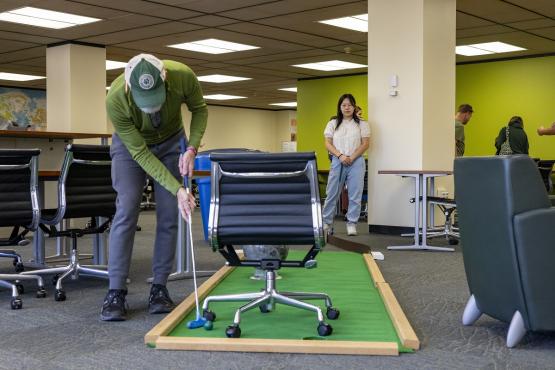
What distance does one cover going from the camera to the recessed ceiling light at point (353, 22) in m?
8.19

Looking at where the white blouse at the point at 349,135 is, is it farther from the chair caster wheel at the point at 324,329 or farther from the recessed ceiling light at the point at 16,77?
the recessed ceiling light at the point at 16,77

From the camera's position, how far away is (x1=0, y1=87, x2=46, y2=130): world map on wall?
14.4 meters

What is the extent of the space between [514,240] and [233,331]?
113cm

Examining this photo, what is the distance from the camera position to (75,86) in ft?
32.0

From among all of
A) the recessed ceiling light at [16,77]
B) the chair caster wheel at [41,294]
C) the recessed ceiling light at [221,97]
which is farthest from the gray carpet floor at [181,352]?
the recessed ceiling light at [221,97]

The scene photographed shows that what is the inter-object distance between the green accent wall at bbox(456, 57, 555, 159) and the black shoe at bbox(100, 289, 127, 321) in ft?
29.9

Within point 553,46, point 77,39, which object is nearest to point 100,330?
point 77,39

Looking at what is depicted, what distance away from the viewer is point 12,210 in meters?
3.64

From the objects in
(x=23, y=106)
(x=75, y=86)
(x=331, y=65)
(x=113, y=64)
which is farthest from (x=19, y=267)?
(x=23, y=106)

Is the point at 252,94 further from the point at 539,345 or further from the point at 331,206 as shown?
the point at 539,345

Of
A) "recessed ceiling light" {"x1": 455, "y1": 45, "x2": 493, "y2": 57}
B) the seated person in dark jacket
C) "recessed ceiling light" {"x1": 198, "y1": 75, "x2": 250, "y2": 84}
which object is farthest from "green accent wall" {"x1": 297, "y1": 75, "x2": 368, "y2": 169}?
the seated person in dark jacket

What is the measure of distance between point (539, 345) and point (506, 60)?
30.5 ft

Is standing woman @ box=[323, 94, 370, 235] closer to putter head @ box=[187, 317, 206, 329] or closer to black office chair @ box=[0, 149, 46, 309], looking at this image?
black office chair @ box=[0, 149, 46, 309]

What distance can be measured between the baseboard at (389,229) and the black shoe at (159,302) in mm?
4197
